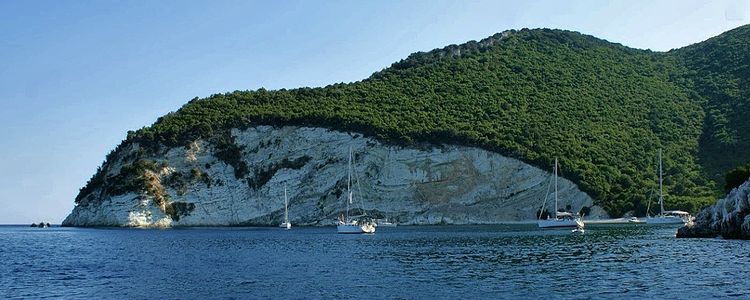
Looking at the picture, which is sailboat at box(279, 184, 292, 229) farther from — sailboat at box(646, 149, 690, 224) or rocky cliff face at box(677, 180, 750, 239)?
rocky cliff face at box(677, 180, 750, 239)

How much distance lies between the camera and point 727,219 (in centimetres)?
4241

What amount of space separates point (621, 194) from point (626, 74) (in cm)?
3617

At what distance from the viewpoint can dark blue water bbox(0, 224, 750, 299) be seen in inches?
912

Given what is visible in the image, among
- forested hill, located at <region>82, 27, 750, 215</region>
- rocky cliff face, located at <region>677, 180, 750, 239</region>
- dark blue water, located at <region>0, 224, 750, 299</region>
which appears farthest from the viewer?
forested hill, located at <region>82, 27, 750, 215</region>

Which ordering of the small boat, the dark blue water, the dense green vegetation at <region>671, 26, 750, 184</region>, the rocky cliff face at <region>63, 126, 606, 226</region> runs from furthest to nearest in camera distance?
the dense green vegetation at <region>671, 26, 750, 184</region>, the rocky cliff face at <region>63, 126, 606, 226</region>, the small boat, the dark blue water

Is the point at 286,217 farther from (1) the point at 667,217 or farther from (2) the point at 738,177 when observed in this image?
(2) the point at 738,177

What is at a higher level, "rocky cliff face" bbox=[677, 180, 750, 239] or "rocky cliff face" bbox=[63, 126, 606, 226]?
"rocky cliff face" bbox=[63, 126, 606, 226]

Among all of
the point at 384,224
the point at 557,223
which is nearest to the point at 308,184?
the point at 384,224

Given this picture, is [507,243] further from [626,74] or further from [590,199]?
[626,74]

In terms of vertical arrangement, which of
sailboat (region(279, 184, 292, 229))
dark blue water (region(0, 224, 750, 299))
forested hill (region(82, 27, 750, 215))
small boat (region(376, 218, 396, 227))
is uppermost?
forested hill (region(82, 27, 750, 215))

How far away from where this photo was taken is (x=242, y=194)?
83438mm

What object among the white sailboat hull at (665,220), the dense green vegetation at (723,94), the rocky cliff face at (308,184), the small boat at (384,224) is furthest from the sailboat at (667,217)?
the small boat at (384,224)

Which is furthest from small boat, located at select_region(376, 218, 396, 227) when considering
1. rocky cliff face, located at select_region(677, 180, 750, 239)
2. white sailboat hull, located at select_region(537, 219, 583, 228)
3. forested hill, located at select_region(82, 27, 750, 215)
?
rocky cliff face, located at select_region(677, 180, 750, 239)

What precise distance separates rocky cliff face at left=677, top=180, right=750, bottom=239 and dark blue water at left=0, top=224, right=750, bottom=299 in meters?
2.36
